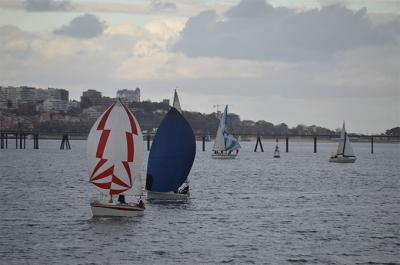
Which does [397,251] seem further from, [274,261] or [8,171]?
[8,171]

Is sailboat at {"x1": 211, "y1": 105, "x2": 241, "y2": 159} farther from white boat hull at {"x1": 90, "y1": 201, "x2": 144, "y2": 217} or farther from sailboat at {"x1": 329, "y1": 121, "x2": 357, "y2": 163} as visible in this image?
white boat hull at {"x1": 90, "y1": 201, "x2": 144, "y2": 217}

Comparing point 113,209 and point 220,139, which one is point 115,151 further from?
point 220,139

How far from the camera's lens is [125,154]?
5656 centimetres

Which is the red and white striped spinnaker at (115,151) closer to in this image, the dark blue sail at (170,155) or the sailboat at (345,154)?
the dark blue sail at (170,155)

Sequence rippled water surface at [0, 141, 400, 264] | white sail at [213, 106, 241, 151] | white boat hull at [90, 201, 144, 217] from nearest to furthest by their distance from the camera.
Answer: rippled water surface at [0, 141, 400, 264], white boat hull at [90, 201, 144, 217], white sail at [213, 106, 241, 151]

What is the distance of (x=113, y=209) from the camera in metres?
55.6

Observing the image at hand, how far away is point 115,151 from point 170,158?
32.6 feet

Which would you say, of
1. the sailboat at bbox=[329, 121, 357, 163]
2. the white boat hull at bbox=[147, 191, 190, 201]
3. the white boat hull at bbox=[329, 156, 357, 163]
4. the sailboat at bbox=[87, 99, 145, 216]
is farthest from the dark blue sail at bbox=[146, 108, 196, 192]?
the white boat hull at bbox=[329, 156, 357, 163]

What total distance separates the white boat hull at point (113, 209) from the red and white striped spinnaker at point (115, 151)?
37.6 inches

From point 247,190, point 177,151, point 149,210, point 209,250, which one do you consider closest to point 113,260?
point 209,250

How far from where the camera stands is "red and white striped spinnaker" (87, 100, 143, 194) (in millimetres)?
56000

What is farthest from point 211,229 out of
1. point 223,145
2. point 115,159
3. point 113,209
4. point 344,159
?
point 223,145

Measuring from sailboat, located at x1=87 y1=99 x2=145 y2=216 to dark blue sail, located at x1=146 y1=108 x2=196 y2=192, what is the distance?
7.96 meters

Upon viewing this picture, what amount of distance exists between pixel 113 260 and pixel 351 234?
1713 cm
